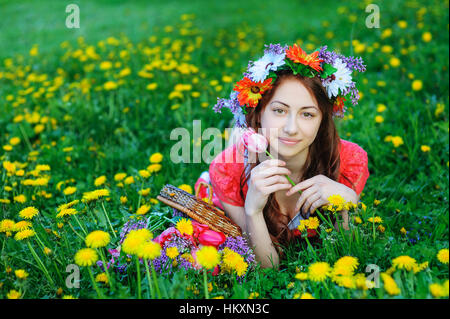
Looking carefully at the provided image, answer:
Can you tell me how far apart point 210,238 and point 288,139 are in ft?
1.86

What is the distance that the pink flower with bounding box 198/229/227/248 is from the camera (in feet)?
6.11

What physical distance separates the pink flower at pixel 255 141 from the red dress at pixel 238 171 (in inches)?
10.0

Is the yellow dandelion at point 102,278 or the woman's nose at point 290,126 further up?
the woman's nose at point 290,126

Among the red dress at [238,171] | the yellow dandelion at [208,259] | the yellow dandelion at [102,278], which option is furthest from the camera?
the red dress at [238,171]

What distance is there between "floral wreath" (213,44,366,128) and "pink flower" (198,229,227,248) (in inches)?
23.9

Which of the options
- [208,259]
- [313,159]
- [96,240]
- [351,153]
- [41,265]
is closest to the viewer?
[208,259]

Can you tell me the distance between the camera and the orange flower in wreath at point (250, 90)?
1.89 meters

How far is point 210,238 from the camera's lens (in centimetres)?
187

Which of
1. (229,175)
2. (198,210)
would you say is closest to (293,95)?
(229,175)

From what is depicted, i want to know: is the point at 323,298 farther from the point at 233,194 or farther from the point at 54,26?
the point at 54,26

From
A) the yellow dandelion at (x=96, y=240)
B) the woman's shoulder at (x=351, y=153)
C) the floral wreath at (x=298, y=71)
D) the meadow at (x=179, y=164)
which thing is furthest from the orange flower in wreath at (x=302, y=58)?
the yellow dandelion at (x=96, y=240)

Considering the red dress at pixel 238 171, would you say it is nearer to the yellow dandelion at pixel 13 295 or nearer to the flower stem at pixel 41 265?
the flower stem at pixel 41 265

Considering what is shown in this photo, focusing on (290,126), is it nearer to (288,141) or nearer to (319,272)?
(288,141)

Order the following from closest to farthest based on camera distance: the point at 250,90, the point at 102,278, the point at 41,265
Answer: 1. the point at 102,278
2. the point at 41,265
3. the point at 250,90
